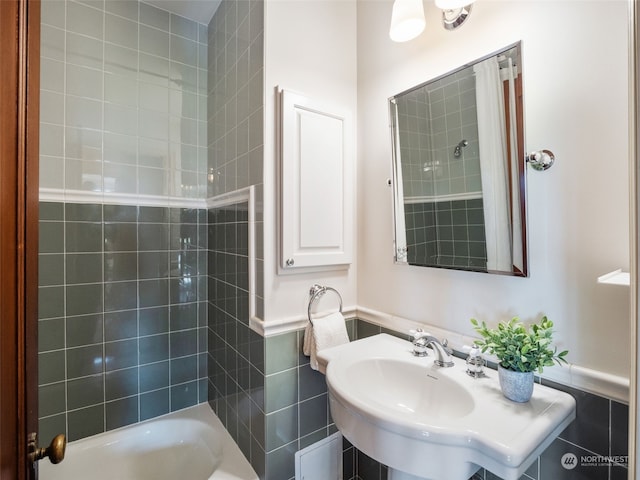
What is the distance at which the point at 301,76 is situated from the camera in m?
1.34

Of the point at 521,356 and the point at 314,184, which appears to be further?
the point at 314,184

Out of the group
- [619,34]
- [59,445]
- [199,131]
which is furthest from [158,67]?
[619,34]

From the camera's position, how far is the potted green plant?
0.80 meters

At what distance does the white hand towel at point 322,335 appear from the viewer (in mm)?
1272

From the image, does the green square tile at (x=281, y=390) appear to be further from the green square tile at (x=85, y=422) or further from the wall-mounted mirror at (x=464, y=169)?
the green square tile at (x=85, y=422)

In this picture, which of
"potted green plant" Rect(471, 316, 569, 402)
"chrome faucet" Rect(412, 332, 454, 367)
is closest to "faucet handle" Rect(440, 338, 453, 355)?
"chrome faucet" Rect(412, 332, 454, 367)

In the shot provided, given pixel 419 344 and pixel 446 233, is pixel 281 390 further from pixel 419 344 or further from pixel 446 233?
pixel 446 233

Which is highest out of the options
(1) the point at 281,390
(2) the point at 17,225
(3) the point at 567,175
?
(3) the point at 567,175

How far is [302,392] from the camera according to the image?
135cm

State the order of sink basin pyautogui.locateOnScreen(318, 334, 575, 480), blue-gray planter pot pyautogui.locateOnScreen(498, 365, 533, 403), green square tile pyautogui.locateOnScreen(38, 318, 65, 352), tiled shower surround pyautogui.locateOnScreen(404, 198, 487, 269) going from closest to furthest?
1. sink basin pyautogui.locateOnScreen(318, 334, 575, 480)
2. blue-gray planter pot pyautogui.locateOnScreen(498, 365, 533, 403)
3. tiled shower surround pyautogui.locateOnScreen(404, 198, 487, 269)
4. green square tile pyautogui.locateOnScreen(38, 318, 65, 352)

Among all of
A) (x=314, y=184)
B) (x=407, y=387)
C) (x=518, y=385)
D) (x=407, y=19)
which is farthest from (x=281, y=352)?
(x=407, y=19)

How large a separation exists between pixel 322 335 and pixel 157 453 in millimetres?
1213

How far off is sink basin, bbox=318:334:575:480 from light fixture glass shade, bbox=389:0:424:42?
1.23 meters

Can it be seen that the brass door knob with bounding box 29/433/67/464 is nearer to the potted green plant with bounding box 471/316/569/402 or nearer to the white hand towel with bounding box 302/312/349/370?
the white hand towel with bounding box 302/312/349/370
